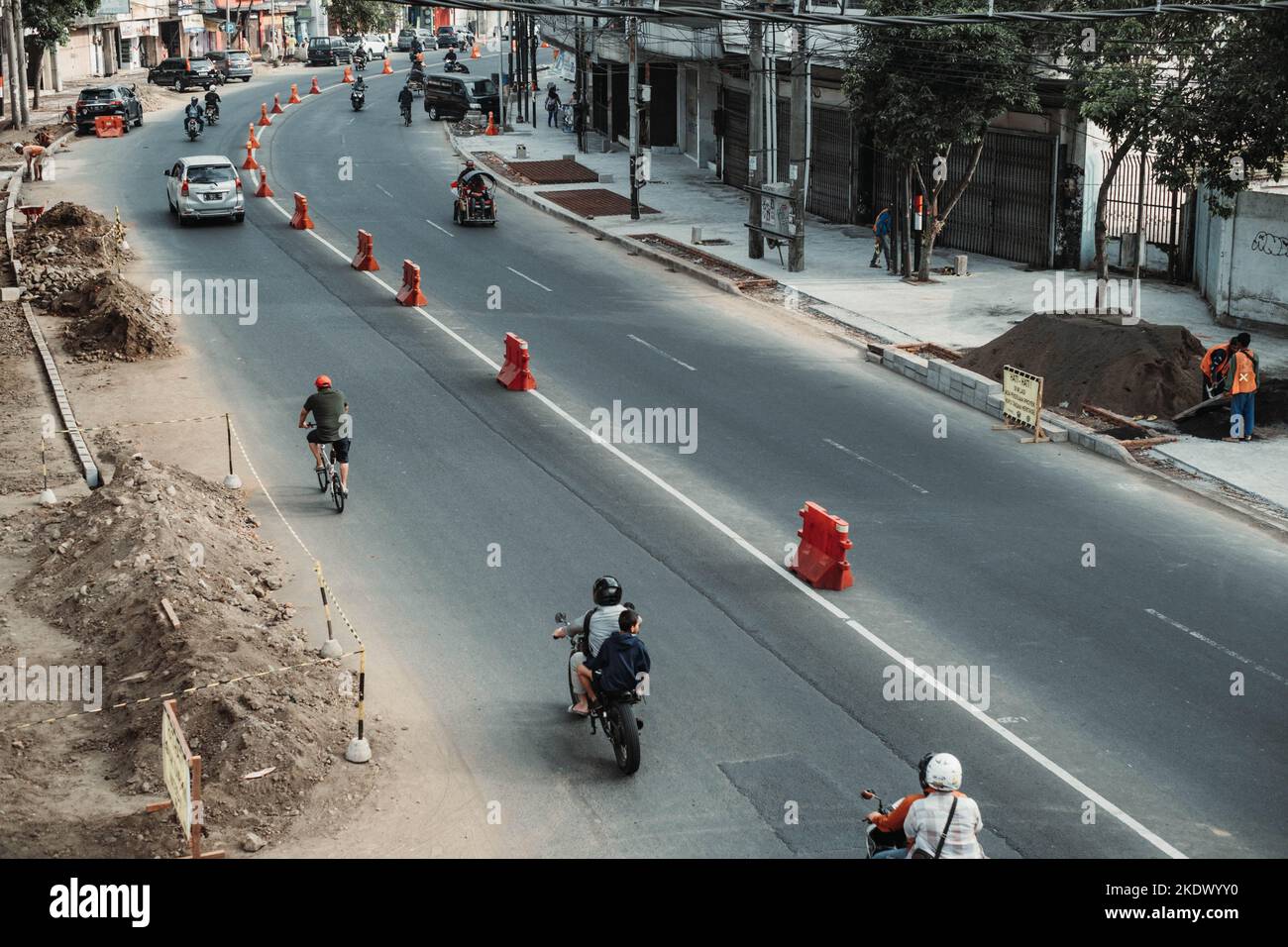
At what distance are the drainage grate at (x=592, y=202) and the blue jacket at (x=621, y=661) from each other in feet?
104

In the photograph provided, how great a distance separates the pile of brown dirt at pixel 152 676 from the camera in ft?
39.5

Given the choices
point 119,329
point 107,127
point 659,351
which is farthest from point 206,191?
point 107,127

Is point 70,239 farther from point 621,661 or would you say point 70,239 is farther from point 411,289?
point 621,661

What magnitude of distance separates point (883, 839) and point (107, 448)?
14.8 meters

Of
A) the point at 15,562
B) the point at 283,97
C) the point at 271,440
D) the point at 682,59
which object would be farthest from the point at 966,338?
the point at 283,97

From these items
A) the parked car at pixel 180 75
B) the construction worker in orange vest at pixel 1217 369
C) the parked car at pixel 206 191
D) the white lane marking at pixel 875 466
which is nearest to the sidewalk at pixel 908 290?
the construction worker in orange vest at pixel 1217 369

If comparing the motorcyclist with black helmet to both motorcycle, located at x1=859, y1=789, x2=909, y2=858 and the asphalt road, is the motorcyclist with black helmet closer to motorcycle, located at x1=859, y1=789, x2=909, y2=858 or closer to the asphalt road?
the asphalt road

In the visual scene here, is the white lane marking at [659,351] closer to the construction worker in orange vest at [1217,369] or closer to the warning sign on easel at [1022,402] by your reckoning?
the warning sign on easel at [1022,402]

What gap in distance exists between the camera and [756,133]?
36.2 m

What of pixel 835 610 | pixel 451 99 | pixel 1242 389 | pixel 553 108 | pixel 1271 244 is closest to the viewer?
pixel 835 610

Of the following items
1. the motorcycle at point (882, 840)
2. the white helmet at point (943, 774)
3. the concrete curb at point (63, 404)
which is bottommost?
the motorcycle at point (882, 840)

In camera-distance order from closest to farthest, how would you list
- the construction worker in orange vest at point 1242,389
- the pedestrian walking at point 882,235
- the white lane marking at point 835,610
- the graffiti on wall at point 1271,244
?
the white lane marking at point 835,610 → the construction worker in orange vest at point 1242,389 → the graffiti on wall at point 1271,244 → the pedestrian walking at point 882,235

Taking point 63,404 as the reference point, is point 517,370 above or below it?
above

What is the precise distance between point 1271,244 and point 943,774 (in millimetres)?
21528
